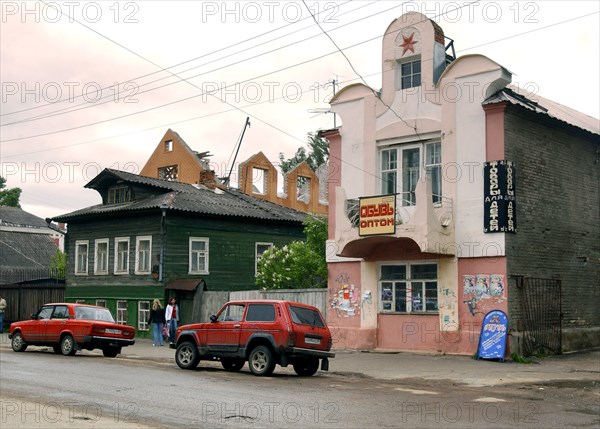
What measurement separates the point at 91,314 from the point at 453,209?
11.2 m

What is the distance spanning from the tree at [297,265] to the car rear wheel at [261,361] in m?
14.0

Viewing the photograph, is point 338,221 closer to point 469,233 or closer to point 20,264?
point 469,233

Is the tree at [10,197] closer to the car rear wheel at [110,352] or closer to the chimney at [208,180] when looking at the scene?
the chimney at [208,180]

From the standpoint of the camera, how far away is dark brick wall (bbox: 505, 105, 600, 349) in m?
21.4

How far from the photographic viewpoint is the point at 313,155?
6475 centimetres

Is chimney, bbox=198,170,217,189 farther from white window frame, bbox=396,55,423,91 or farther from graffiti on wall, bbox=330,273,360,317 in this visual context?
white window frame, bbox=396,55,423,91

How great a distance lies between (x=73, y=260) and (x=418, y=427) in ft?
97.9

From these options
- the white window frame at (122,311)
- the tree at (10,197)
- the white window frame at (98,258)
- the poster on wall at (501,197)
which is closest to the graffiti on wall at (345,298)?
the poster on wall at (501,197)

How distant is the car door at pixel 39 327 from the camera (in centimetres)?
2280

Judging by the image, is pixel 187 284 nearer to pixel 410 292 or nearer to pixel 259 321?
pixel 410 292

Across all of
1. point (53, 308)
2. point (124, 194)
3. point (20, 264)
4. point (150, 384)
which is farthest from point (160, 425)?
point (20, 264)

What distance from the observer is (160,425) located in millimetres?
9664

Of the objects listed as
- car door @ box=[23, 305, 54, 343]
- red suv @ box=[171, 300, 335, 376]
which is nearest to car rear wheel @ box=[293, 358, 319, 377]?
red suv @ box=[171, 300, 335, 376]

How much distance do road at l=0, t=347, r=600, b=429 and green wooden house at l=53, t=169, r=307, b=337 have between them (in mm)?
14417
